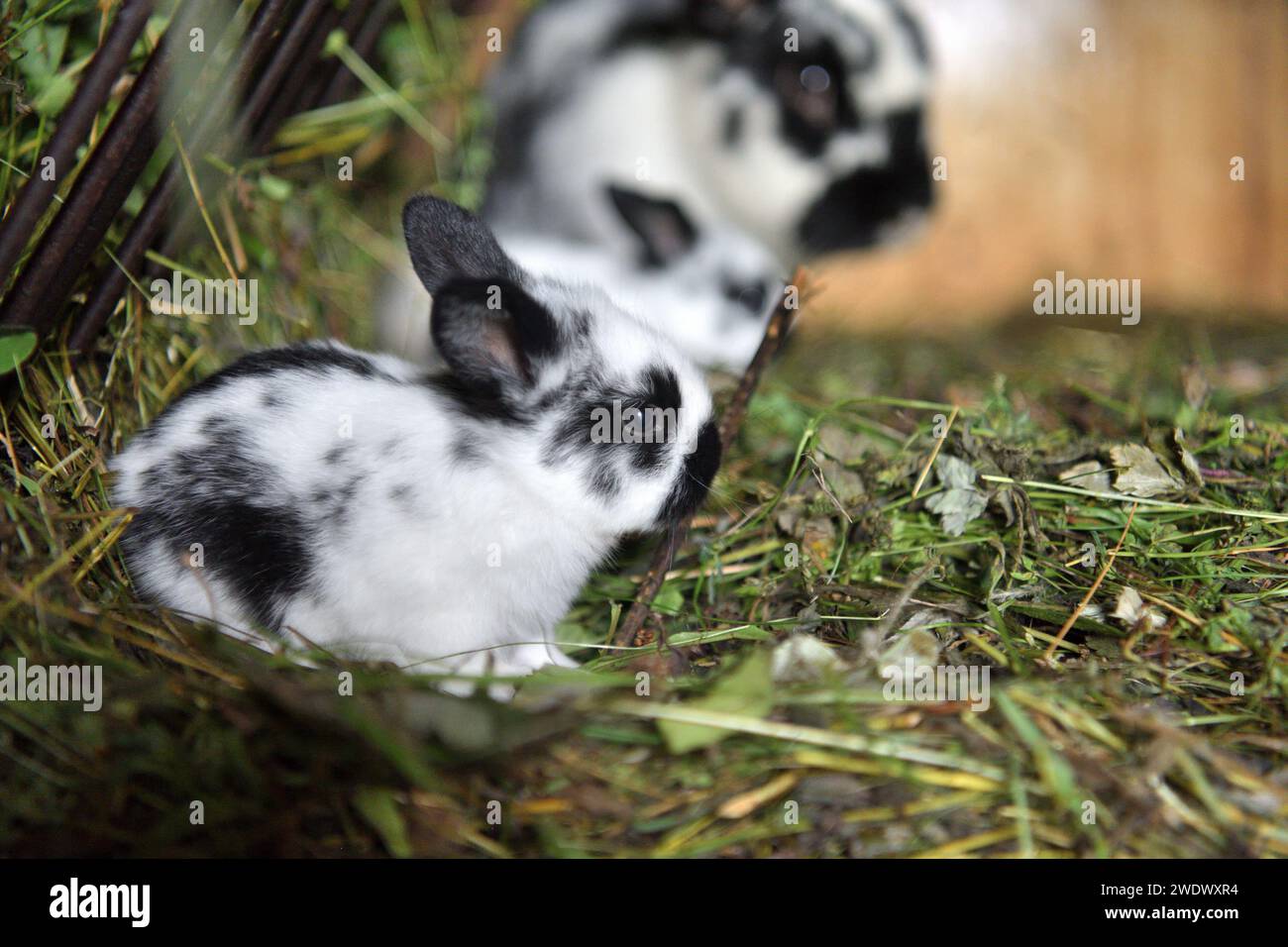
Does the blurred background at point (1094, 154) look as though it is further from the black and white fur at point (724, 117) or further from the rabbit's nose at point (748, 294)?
the rabbit's nose at point (748, 294)

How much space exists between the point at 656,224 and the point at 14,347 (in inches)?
102

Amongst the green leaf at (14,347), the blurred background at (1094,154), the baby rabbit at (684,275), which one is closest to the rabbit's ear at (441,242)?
the green leaf at (14,347)

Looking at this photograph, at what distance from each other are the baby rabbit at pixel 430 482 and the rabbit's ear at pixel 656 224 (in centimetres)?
186

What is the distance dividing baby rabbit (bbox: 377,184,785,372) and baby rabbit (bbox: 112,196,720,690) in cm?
176

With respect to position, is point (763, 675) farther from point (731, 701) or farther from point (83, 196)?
point (83, 196)

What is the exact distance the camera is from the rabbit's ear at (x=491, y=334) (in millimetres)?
2252

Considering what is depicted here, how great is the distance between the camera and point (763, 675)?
216cm

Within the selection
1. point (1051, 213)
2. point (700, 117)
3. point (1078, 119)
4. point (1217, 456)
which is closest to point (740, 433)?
point (1217, 456)

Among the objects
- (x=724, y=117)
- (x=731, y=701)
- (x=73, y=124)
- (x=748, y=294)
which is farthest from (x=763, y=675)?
(x=724, y=117)

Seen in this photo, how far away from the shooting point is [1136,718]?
6.82 ft

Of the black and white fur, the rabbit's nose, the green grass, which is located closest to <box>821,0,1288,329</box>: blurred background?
the black and white fur
